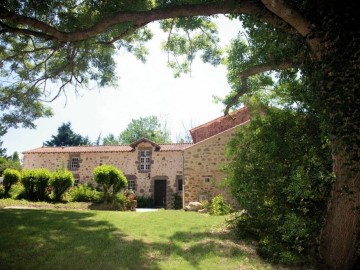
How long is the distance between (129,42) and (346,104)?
8677mm

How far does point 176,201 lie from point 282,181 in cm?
1714

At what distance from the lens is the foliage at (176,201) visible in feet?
76.2

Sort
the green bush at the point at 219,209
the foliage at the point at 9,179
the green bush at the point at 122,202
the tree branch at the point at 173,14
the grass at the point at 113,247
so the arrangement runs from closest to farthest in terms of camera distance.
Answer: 1. the grass at the point at 113,247
2. the tree branch at the point at 173,14
3. the green bush at the point at 219,209
4. the green bush at the point at 122,202
5. the foliage at the point at 9,179

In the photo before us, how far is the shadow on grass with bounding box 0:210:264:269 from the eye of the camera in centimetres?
547

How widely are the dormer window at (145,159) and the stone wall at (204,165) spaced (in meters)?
6.78

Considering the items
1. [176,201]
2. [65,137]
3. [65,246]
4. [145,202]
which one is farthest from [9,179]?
[65,137]

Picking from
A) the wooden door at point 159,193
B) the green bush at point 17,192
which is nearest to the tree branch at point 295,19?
the green bush at point 17,192

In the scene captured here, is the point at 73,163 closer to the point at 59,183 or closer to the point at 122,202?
the point at 59,183

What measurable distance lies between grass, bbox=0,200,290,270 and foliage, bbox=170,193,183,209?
14.1m

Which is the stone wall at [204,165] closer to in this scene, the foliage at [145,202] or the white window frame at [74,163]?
the foliage at [145,202]

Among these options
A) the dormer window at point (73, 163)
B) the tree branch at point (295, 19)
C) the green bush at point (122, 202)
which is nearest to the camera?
the tree branch at point (295, 19)

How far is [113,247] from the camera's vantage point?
6.56 metres

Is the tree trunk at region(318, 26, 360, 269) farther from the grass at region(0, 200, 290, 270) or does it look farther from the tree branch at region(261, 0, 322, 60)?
the grass at region(0, 200, 290, 270)

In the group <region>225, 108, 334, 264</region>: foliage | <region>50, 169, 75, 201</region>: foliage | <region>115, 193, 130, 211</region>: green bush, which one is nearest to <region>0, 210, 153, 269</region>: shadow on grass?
<region>225, 108, 334, 264</region>: foliage
